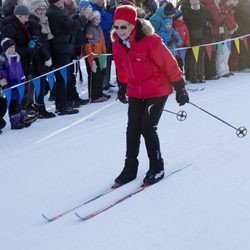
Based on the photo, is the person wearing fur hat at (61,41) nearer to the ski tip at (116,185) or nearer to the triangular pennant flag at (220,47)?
the ski tip at (116,185)

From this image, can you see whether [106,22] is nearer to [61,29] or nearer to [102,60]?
[102,60]

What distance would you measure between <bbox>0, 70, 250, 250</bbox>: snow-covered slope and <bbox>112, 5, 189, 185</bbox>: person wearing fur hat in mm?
304

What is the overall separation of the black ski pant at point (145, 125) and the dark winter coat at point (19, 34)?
2.91m

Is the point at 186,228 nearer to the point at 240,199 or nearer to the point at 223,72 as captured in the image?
the point at 240,199

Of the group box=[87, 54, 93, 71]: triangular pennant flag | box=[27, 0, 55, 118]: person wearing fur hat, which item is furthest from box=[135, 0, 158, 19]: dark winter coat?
box=[27, 0, 55, 118]: person wearing fur hat

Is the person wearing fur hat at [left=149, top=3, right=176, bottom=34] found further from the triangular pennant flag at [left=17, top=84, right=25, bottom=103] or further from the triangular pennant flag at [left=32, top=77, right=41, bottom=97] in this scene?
the triangular pennant flag at [left=17, top=84, right=25, bottom=103]

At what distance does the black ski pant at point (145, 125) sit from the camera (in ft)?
13.9

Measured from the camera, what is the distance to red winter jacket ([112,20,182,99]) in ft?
13.2

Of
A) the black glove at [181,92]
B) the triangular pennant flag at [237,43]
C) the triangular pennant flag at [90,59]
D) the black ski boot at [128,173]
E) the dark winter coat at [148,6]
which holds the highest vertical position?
the dark winter coat at [148,6]

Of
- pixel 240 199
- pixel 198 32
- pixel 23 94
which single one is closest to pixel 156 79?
pixel 240 199

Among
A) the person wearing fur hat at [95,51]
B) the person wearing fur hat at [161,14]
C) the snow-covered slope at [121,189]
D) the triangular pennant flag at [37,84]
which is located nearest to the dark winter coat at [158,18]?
the person wearing fur hat at [161,14]

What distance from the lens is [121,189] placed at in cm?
420

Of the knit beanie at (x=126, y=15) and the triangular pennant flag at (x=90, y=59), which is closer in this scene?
the knit beanie at (x=126, y=15)

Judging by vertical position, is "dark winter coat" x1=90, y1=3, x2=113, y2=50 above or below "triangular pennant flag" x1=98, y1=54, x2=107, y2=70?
above
